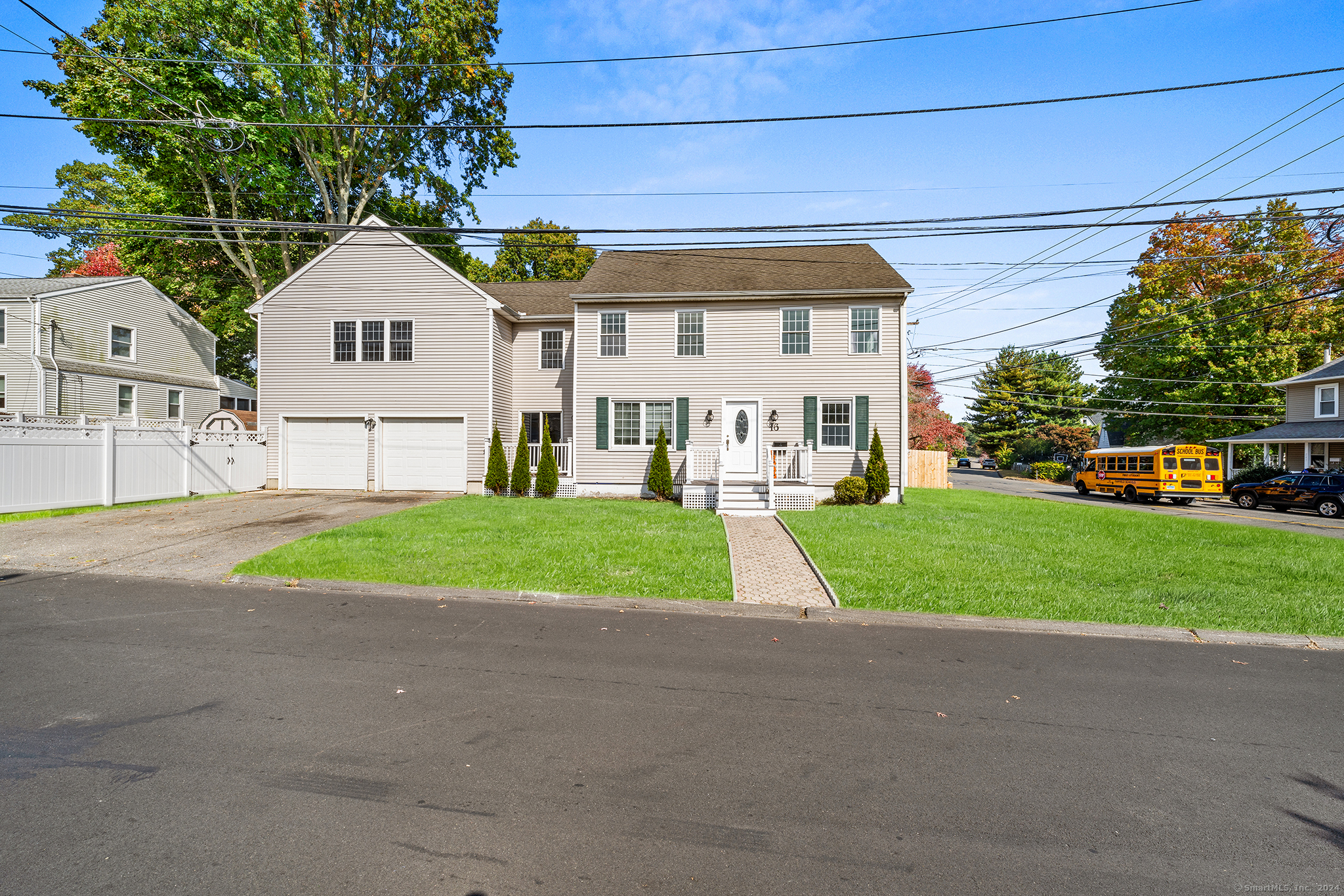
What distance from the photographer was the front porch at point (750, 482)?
583 inches

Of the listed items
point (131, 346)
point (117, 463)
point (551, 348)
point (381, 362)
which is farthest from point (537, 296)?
A: point (131, 346)

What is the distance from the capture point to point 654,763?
3.67m

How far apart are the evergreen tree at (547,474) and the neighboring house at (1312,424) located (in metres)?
30.5

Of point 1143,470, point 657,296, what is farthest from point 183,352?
point 1143,470

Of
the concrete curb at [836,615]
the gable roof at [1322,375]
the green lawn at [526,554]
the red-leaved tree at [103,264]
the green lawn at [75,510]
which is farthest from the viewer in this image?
the red-leaved tree at [103,264]

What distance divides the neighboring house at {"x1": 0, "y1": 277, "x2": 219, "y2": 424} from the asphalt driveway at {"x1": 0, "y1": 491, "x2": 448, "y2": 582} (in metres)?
11.8

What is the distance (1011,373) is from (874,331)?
40.8 metres

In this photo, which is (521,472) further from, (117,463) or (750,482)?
(117,463)

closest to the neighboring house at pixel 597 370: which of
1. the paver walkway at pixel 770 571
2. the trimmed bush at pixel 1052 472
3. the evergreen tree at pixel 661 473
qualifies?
the evergreen tree at pixel 661 473

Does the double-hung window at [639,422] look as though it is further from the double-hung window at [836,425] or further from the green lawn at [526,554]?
the green lawn at [526,554]

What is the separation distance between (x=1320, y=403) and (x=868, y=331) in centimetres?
2487

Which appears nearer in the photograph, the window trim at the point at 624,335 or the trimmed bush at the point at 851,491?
the trimmed bush at the point at 851,491

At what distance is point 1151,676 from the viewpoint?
17.2ft

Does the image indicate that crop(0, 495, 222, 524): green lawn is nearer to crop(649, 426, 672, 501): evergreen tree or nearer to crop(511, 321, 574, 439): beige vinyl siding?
crop(511, 321, 574, 439): beige vinyl siding
